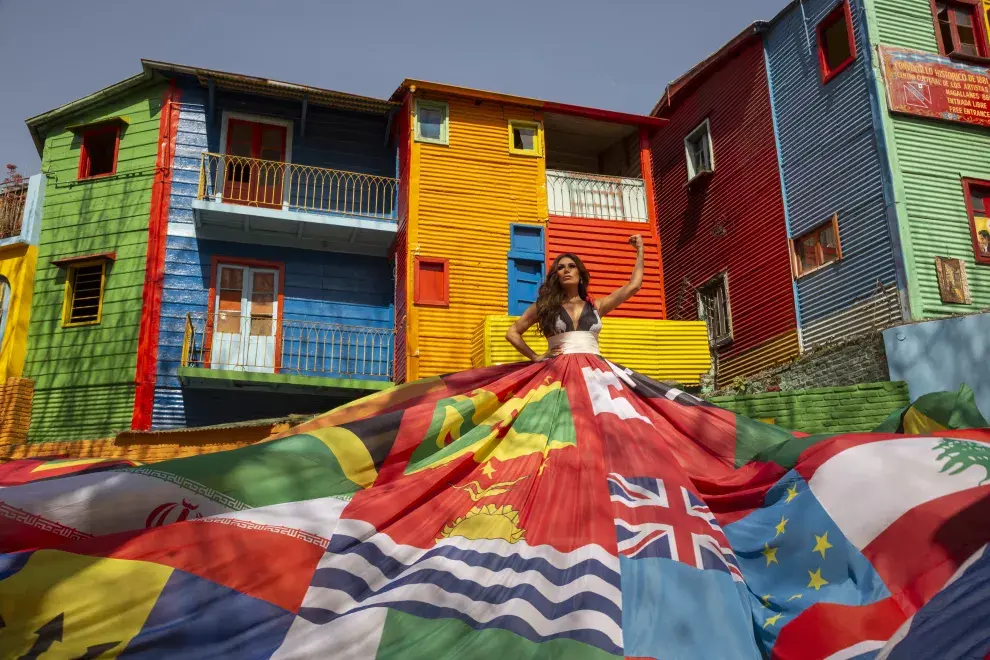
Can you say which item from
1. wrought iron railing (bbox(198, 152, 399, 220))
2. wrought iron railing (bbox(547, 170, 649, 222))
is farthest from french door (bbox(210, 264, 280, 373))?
wrought iron railing (bbox(547, 170, 649, 222))

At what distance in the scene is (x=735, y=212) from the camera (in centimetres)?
1825

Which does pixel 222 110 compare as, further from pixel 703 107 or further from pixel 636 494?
pixel 636 494

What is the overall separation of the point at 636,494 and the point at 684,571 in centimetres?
64

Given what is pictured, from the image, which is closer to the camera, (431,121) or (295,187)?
(295,187)

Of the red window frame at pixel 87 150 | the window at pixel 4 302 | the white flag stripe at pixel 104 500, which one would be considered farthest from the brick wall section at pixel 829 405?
the window at pixel 4 302

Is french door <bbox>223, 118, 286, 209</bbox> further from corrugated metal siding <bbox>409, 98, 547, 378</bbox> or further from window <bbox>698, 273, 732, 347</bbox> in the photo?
window <bbox>698, 273, 732, 347</bbox>

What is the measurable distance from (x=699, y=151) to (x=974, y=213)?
6872 millimetres

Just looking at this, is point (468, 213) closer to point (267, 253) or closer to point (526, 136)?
point (526, 136)

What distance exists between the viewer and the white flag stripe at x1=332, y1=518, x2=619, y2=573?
11.2 ft

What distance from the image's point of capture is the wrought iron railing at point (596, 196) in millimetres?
17453

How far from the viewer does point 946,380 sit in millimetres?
12281

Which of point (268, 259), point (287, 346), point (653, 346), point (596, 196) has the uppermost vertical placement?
point (596, 196)

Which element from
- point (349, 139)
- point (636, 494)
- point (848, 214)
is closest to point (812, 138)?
point (848, 214)

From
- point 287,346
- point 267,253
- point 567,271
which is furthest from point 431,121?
point 567,271
